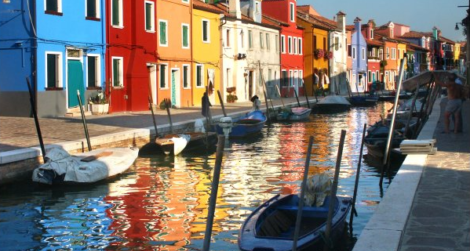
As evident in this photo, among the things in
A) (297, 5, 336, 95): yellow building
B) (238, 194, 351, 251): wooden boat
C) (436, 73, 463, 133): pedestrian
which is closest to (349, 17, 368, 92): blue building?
(297, 5, 336, 95): yellow building

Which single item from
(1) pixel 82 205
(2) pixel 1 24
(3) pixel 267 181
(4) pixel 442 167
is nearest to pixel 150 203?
(1) pixel 82 205

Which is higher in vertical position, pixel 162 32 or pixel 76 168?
pixel 162 32

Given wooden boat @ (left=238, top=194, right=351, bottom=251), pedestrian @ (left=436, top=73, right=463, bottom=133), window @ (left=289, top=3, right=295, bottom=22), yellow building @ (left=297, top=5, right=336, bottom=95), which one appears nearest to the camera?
wooden boat @ (left=238, top=194, right=351, bottom=251)

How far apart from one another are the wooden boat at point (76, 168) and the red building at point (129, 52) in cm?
1336

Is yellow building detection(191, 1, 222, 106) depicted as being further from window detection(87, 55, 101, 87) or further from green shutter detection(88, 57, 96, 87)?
green shutter detection(88, 57, 96, 87)

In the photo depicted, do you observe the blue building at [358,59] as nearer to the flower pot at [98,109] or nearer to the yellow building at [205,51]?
the yellow building at [205,51]

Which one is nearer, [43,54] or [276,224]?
[276,224]

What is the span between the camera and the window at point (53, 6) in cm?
2503

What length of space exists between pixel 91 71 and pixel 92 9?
8.32 ft

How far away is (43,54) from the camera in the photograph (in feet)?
80.8

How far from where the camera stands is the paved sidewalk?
6848 millimetres

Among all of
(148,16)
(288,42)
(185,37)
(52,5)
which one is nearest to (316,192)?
(52,5)

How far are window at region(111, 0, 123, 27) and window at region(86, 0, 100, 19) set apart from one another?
1199 millimetres

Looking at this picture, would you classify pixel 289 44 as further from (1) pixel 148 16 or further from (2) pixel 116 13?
(2) pixel 116 13
